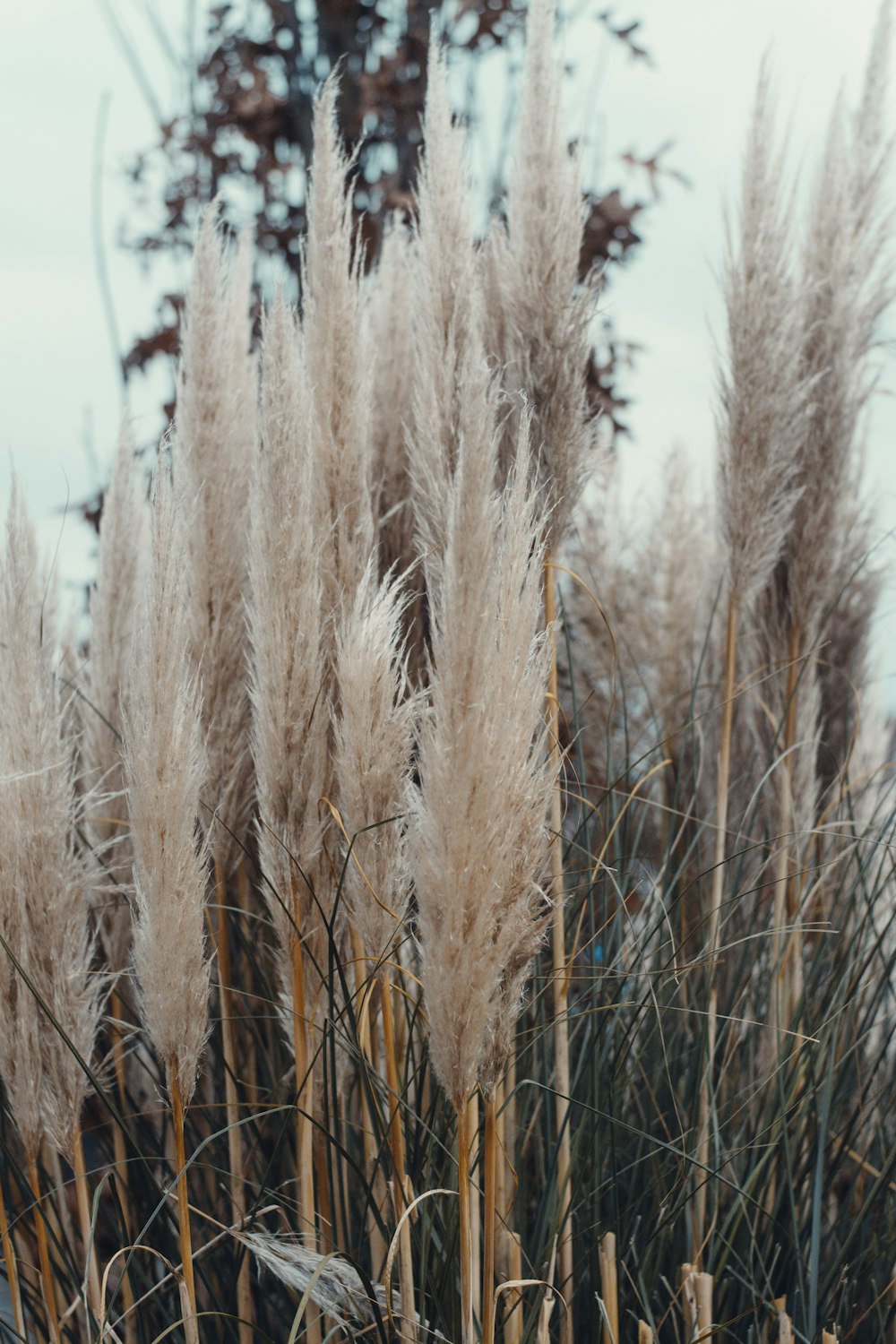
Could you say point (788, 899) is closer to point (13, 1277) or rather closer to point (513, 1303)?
point (513, 1303)

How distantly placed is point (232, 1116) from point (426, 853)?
0.86 m

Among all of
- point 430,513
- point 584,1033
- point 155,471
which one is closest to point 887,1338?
point 584,1033

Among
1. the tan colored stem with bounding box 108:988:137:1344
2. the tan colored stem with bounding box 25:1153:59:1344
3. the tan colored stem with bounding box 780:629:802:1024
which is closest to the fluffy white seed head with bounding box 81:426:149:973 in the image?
the tan colored stem with bounding box 108:988:137:1344

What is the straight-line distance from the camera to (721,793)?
81.7 inches

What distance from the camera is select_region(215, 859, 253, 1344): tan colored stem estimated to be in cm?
177

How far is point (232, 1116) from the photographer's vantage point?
1883 mm

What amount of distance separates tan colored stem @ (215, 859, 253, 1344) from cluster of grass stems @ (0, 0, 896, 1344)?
0.04 feet

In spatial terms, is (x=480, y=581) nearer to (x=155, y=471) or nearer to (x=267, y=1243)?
(x=155, y=471)

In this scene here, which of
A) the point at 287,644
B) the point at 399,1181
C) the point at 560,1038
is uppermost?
the point at 287,644

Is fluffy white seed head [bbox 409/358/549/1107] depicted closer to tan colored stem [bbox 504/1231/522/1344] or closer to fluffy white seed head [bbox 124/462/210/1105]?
fluffy white seed head [bbox 124/462/210/1105]

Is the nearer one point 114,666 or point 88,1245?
point 88,1245

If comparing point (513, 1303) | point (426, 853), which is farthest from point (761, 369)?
point (513, 1303)

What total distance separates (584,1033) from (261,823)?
2.42 ft

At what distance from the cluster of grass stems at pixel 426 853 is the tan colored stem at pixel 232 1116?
1cm
